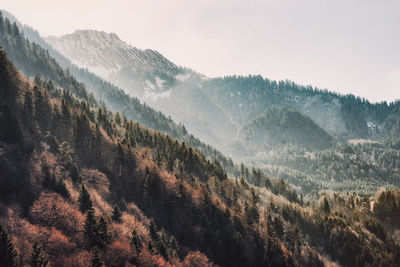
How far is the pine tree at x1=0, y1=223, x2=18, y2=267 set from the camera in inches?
1812

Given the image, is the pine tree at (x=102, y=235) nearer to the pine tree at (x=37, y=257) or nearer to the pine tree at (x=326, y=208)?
the pine tree at (x=37, y=257)

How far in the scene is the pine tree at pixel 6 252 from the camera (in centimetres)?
4603

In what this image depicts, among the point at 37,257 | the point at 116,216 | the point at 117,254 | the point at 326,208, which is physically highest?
the point at 326,208

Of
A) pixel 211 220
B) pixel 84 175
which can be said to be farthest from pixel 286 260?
pixel 84 175

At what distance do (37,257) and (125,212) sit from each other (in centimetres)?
3489

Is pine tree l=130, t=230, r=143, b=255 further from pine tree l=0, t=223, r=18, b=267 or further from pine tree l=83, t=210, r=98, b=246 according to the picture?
pine tree l=0, t=223, r=18, b=267

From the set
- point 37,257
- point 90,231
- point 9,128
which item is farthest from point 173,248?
point 9,128

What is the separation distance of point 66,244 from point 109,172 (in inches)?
1580

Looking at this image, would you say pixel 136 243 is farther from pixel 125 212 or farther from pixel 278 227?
pixel 278 227

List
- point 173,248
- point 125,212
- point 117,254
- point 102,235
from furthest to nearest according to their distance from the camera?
point 125,212, point 173,248, point 102,235, point 117,254

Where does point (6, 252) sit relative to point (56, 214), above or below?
below

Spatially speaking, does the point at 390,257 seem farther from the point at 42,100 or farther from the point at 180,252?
the point at 42,100

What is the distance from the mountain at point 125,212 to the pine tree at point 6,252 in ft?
0.59

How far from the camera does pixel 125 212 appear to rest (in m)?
82.8
